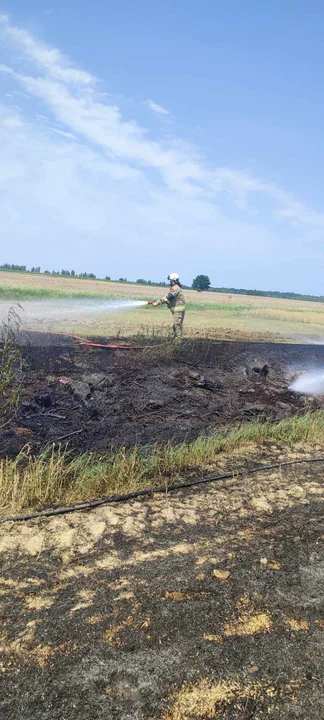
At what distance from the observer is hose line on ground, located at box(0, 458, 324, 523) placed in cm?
408

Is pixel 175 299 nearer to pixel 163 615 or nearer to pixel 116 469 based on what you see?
pixel 116 469

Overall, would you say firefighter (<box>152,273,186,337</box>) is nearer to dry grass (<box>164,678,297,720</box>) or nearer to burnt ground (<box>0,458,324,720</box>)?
burnt ground (<box>0,458,324,720</box>)

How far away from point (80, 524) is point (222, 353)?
9.24 meters

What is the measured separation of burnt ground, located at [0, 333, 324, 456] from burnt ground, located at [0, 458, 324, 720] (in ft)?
7.85

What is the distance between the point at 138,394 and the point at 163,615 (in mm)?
5914

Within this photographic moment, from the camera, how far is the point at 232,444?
6449 millimetres

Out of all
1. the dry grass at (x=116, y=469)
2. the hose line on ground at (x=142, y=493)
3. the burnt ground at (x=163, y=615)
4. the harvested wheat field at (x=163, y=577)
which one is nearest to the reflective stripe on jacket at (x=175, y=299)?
the harvested wheat field at (x=163, y=577)

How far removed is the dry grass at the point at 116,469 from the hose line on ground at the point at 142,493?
14 cm

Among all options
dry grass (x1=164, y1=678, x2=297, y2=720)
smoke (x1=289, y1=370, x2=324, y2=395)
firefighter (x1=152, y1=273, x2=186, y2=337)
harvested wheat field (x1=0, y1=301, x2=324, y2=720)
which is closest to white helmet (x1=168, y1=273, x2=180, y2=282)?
firefighter (x1=152, y1=273, x2=186, y2=337)

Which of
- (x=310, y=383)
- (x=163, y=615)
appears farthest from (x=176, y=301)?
(x=163, y=615)

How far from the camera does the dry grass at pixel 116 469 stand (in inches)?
172

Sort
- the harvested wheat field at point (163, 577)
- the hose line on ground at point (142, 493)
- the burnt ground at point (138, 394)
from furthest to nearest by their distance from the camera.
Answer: the burnt ground at point (138, 394), the hose line on ground at point (142, 493), the harvested wheat field at point (163, 577)

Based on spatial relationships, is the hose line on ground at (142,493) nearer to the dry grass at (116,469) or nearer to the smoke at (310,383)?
the dry grass at (116,469)

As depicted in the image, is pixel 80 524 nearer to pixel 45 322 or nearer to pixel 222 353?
pixel 222 353
